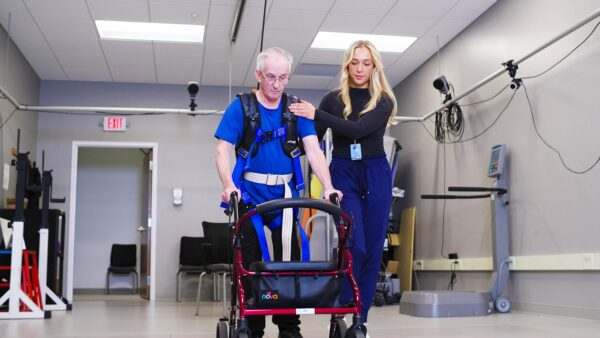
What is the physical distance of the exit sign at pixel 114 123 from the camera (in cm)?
880

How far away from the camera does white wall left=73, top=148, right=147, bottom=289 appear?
37.5 ft

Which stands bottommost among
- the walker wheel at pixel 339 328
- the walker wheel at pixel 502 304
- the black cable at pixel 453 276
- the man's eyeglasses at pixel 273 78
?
the walker wheel at pixel 502 304

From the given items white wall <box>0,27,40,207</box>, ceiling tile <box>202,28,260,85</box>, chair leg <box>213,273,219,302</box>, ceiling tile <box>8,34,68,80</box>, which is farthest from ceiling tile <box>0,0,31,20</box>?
chair leg <box>213,273,219,302</box>

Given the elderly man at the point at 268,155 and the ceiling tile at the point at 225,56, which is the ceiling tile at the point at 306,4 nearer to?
the ceiling tile at the point at 225,56

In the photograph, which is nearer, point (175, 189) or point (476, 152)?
point (476, 152)

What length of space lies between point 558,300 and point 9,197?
19.3ft

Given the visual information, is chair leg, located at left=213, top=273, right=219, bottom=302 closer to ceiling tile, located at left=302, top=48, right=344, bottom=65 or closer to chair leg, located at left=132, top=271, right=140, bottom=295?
ceiling tile, located at left=302, top=48, right=344, bottom=65

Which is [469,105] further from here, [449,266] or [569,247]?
[569,247]

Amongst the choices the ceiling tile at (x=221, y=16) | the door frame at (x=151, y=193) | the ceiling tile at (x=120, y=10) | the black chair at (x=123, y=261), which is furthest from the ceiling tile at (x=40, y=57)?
the black chair at (x=123, y=261)

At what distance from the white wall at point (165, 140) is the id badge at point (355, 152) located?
6157 mm

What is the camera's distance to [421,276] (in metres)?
7.97

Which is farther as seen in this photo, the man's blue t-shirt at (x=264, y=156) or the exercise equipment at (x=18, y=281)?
the exercise equipment at (x=18, y=281)

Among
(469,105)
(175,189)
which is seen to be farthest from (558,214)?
(175,189)

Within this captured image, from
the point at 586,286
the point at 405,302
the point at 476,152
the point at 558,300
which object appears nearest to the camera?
the point at 586,286
